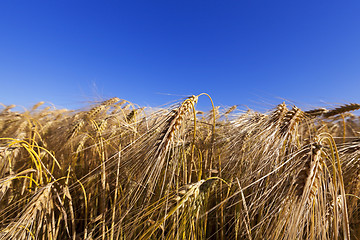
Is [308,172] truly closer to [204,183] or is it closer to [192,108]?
[204,183]

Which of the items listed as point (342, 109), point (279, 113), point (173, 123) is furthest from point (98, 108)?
point (342, 109)

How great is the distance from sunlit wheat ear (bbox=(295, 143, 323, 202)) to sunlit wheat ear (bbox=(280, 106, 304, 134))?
27 cm

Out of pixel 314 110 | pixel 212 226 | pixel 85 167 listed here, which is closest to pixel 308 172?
pixel 212 226

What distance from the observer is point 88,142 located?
1936 mm

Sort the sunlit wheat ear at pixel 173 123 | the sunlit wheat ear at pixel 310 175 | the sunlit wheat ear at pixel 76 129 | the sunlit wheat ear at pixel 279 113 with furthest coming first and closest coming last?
the sunlit wheat ear at pixel 76 129
the sunlit wheat ear at pixel 279 113
the sunlit wheat ear at pixel 173 123
the sunlit wheat ear at pixel 310 175

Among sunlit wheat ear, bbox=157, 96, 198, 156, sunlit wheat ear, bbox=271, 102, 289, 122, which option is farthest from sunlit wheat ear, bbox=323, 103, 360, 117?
sunlit wheat ear, bbox=157, 96, 198, 156

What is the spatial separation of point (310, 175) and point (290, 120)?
1.39 feet

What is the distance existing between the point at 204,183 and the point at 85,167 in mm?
1211

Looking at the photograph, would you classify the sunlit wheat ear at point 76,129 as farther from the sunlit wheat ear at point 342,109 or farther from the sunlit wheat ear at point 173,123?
the sunlit wheat ear at point 342,109

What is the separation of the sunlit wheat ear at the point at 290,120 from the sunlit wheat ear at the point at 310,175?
0.89 feet

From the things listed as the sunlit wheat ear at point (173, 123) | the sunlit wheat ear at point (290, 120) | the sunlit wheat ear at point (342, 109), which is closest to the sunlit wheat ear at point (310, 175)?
the sunlit wheat ear at point (290, 120)

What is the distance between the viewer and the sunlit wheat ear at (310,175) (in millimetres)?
764

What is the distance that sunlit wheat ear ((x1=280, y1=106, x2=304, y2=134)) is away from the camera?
1092mm

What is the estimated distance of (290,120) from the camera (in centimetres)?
112
